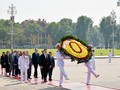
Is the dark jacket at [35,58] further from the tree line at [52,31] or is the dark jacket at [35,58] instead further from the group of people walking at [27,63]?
the tree line at [52,31]

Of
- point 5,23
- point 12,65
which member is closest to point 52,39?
point 5,23

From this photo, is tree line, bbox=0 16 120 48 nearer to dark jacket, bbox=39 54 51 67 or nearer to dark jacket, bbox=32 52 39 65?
dark jacket, bbox=32 52 39 65

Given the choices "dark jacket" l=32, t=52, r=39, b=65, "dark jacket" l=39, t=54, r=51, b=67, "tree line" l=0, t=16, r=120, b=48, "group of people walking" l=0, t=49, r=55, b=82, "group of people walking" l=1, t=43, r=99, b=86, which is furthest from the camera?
"tree line" l=0, t=16, r=120, b=48

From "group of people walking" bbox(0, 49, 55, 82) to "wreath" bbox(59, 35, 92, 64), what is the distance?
178 centimetres

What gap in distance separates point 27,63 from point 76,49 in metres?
3.33

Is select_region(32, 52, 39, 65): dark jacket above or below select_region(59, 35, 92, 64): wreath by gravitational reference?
below

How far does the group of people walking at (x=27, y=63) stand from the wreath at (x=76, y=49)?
1780mm

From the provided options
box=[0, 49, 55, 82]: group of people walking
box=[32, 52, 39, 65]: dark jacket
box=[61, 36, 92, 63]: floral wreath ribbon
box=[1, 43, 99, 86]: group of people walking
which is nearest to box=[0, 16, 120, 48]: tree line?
box=[0, 49, 55, 82]: group of people walking

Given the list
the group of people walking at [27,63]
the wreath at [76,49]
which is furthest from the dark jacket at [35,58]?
the wreath at [76,49]

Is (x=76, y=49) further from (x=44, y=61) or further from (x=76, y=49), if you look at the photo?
(x=44, y=61)

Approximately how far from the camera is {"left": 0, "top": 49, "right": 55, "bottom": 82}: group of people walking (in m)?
16.5

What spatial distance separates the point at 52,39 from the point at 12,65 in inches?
4649

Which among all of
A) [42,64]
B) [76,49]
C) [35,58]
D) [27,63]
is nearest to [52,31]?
[35,58]

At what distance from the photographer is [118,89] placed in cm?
1361
